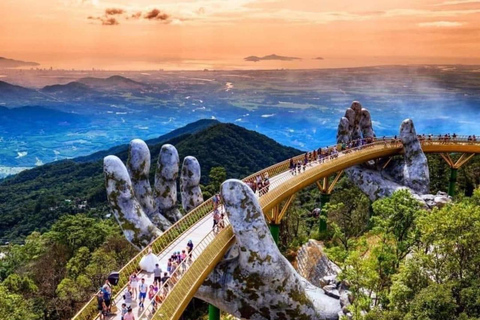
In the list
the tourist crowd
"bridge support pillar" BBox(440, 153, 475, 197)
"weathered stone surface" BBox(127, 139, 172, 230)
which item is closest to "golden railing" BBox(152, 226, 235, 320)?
the tourist crowd

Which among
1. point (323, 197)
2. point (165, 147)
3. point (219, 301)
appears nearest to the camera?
point (219, 301)

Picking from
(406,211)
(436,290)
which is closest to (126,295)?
(436,290)

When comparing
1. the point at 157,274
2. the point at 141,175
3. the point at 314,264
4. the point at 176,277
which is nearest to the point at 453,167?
the point at 314,264

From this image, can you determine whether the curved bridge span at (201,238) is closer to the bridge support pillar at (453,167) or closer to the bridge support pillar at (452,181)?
the bridge support pillar at (453,167)

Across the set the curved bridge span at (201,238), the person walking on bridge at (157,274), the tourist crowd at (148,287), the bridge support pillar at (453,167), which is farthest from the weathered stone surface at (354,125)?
the person walking on bridge at (157,274)

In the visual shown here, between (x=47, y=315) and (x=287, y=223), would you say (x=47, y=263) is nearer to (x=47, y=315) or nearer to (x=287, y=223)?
(x=47, y=315)

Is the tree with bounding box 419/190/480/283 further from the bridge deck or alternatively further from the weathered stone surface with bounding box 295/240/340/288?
the bridge deck

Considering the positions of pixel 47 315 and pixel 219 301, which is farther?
pixel 47 315
